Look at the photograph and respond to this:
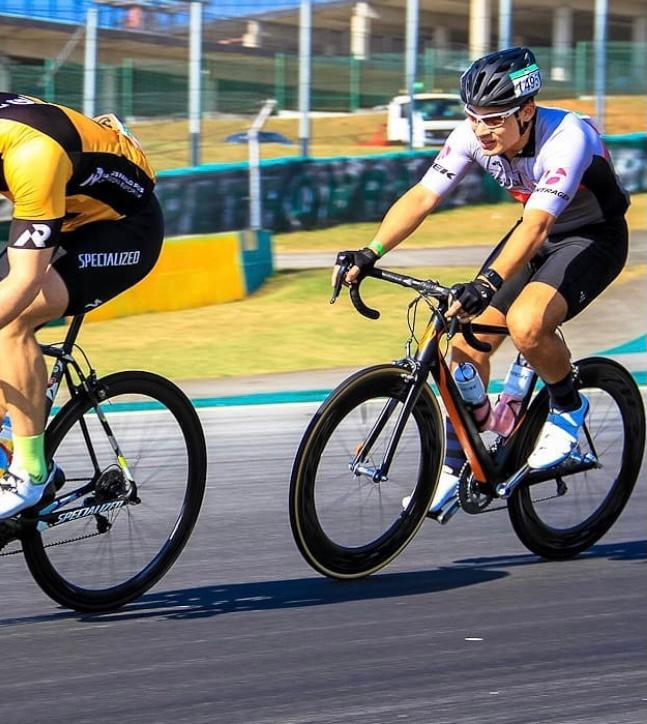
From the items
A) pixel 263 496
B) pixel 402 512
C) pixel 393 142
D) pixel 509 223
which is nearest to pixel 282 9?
pixel 393 142

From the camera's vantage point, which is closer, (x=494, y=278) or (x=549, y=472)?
(x=494, y=278)

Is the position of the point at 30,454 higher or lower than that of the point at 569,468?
higher

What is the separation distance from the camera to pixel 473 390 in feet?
17.4

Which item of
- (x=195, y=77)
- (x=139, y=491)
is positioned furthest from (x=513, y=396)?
(x=195, y=77)

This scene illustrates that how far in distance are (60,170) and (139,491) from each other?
1.18m

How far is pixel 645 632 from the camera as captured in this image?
4699 millimetres

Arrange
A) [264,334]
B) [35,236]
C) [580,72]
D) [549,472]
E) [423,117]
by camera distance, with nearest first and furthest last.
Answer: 1. [35,236]
2. [549,472]
3. [264,334]
4. [423,117]
5. [580,72]

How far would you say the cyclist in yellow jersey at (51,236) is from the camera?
13.8ft

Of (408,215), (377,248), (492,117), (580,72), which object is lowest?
(377,248)

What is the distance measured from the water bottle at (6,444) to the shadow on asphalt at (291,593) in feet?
1.77

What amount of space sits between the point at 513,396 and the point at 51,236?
2.01 metres

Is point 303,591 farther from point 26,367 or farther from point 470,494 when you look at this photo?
point 26,367

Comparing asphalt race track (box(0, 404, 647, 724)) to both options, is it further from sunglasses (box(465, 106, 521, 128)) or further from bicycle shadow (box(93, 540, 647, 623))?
sunglasses (box(465, 106, 521, 128))

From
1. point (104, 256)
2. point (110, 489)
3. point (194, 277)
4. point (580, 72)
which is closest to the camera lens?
point (104, 256)
